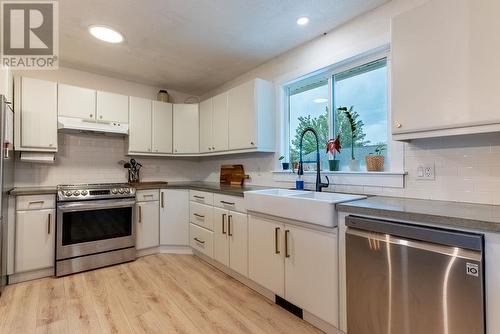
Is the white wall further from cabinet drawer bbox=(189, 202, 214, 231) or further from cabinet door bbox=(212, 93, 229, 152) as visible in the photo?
cabinet drawer bbox=(189, 202, 214, 231)

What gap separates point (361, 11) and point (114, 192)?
306 cm

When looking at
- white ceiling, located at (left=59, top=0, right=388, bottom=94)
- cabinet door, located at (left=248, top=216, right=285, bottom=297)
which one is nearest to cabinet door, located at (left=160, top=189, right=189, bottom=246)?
cabinet door, located at (left=248, top=216, right=285, bottom=297)

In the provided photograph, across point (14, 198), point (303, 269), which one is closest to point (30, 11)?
point (14, 198)

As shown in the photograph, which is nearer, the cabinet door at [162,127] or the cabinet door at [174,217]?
the cabinet door at [174,217]

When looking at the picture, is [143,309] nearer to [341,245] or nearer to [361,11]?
[341,245]

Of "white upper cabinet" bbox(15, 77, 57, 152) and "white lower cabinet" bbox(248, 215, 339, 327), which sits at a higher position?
"white upper cabinet" bbox(15, 77, 57, 152)

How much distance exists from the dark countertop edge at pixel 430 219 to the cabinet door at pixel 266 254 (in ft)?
2.32

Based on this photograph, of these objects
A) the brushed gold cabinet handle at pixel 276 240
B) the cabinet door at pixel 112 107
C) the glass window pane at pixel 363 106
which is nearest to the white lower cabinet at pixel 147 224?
the cabinet door at pixel 112 107

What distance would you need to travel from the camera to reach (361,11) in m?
2.11

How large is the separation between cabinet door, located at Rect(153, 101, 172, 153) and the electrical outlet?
3107 mm

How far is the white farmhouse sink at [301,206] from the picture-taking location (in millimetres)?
1632

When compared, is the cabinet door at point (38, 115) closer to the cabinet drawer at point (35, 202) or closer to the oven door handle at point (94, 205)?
the cabinet drawer at point (35, 202)

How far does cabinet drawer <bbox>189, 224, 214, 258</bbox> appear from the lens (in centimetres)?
288

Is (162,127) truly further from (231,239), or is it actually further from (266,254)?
(266,254)
